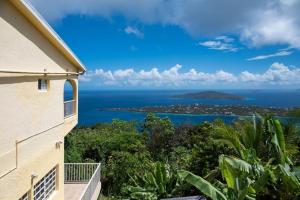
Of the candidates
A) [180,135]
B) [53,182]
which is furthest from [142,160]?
[53,182]

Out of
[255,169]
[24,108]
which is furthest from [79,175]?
[255,169]

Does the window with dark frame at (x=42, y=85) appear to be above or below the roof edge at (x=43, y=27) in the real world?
below

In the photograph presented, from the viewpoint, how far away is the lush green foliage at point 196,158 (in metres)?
11.9

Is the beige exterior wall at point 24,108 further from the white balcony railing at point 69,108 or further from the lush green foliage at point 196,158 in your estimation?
the lush green foliage at point 196,158

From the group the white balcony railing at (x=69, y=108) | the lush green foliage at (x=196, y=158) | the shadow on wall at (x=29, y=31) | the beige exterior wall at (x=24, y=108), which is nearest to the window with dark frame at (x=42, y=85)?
the beige exterior wall at (x=24, y=108)

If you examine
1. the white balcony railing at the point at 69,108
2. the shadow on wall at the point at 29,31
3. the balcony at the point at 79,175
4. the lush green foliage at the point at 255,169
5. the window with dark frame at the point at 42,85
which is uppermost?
the shadow on wall at the point at 29,31

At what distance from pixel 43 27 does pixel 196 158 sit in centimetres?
1243

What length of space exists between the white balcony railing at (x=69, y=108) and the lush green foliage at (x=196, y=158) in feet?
17.6

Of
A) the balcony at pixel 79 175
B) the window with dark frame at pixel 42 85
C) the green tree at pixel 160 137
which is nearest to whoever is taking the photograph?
the window with dark frame at pixel 42 85

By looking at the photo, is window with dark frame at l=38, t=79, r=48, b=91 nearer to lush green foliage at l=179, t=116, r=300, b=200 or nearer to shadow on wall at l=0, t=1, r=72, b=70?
shadow on wall at l=0, t=1, r=72, b=70

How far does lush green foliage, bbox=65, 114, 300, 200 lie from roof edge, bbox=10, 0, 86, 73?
282 inches

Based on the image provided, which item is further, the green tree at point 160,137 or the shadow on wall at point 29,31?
the green tree at point 160,137

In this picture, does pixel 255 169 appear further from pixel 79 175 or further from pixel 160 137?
pixel 160 137

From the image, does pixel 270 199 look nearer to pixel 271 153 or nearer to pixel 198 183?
pixel 271 153
